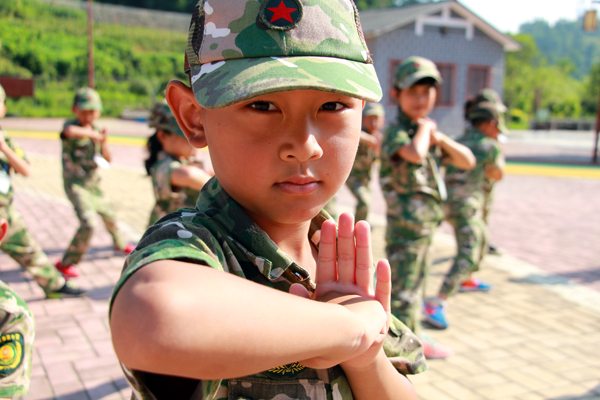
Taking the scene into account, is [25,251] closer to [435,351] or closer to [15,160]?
[15,160]

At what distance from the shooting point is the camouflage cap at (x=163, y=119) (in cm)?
399

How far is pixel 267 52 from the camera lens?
3.27 feet

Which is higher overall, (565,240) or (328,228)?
(328,228)

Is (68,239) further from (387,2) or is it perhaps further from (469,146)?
(387,2)

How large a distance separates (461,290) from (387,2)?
249ft

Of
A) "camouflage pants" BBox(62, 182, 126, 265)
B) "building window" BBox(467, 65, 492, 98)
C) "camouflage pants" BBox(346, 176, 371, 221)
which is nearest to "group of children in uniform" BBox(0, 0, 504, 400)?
"camouflage pants" BBox(62, 182, 126, 265)

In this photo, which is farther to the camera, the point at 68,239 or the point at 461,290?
the point at 68,239

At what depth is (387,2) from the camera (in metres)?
74.6

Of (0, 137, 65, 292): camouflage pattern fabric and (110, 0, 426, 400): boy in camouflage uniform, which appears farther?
(0, 137, 65, 292): camouflage pattern fabric

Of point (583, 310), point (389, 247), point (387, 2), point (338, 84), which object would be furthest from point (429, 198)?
point (387, 2)

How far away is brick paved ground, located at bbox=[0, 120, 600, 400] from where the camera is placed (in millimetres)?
3475

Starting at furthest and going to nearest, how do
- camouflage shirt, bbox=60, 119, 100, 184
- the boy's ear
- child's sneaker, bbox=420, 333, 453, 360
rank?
1. camouflage shirt, bbox=60, 119, 100, 184
2. child's sneaker, bbox=420, 333, 453, 360
3. the boy's ear

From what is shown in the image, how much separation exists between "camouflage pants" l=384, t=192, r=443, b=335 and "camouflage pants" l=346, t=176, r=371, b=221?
2934 millimetres

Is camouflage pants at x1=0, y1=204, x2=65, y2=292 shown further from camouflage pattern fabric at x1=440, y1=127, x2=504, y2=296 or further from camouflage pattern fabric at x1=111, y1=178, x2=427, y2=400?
camouflage pattern fabric at x1=111, y1=178, x2=427, y2=400
